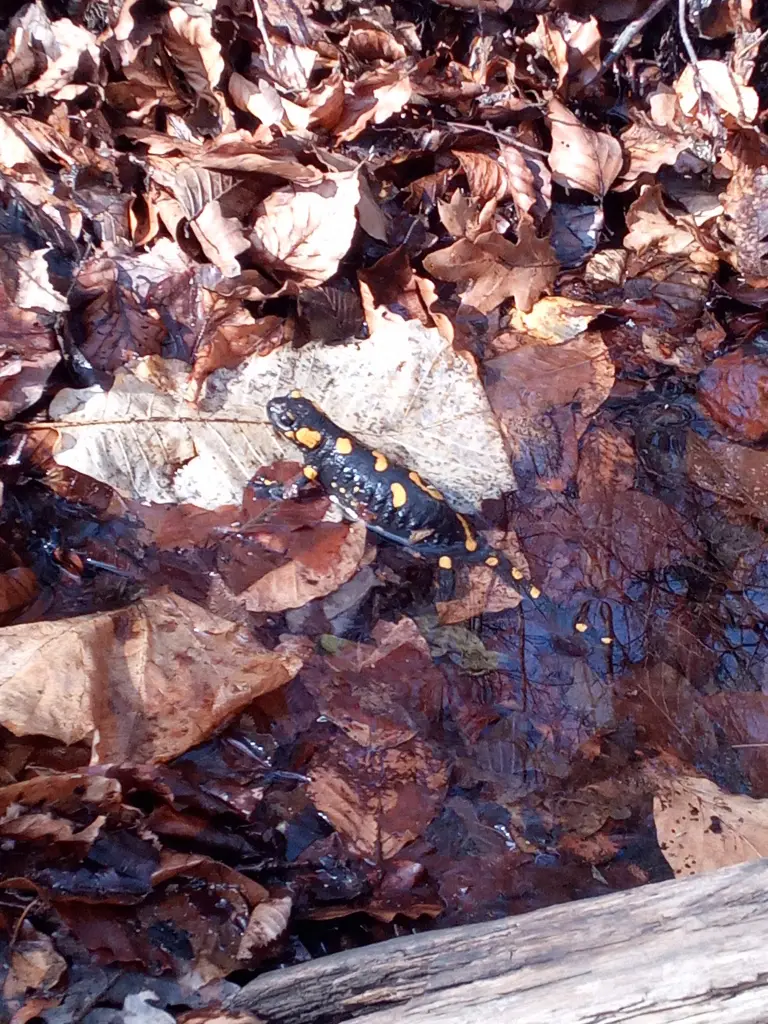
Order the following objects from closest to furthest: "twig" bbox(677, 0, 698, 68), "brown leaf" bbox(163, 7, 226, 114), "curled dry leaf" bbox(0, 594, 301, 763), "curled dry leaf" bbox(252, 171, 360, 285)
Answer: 1. "curled dry leaf" bbox(0, 594, 301, 763)
2. "curled dry leaf" bbox(252, 171, 360, 285)
3. "brown leaf" bbox(163, 7, 226, 114)
4. "twig" bbox(677, 0, 698, 68)

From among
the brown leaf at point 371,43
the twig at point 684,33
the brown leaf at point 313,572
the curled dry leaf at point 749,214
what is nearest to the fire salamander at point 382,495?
the brown leaf at point 313,572

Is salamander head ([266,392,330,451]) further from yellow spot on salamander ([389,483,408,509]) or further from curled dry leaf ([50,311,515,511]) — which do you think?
yellow spot on salamander ([389,483,408,509])

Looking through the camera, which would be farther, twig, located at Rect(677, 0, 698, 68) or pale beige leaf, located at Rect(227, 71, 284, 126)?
twig, located at Rect(677, 0, 698, 68)

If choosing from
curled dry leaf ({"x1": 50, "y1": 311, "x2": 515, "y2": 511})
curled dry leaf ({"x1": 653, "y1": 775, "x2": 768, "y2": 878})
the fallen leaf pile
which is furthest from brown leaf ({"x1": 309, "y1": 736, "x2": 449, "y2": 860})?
curled dry leaf ({"x1": 50, "y1": 311, "x2": 515, "y2": 511})

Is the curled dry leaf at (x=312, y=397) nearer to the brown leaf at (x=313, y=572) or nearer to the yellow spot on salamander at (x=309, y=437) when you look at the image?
the yellow spot on salamander at (x=309, y=437)

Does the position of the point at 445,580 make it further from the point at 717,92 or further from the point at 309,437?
the point at 717,92

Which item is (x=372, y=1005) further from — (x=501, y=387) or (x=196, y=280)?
(x=196, y=280)

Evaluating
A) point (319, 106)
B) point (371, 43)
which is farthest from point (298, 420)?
point (371, 43)

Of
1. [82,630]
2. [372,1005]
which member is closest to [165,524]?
[82,630]
